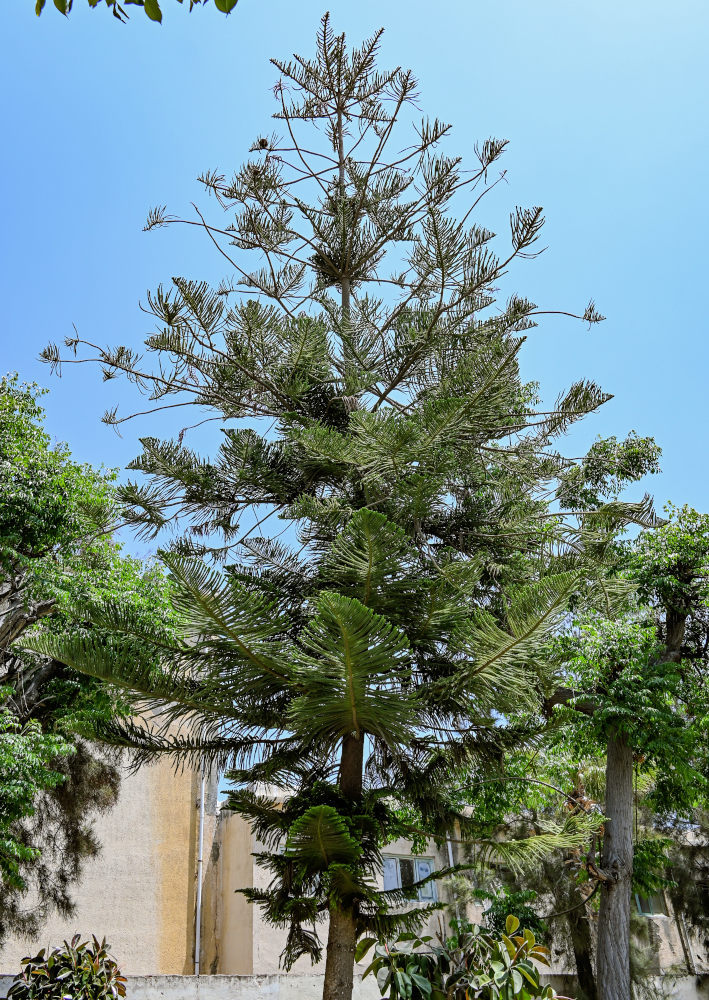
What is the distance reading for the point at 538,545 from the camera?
5816 mm

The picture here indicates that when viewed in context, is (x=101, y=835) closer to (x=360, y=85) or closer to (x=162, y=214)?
(x=162, y=214)

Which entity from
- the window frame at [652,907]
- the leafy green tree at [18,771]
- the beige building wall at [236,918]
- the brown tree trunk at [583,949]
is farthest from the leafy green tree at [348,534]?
the window frame at [652,907]

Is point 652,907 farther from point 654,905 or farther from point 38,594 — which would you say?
point 38,594

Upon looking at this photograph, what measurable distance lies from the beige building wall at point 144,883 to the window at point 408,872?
8.45 ft

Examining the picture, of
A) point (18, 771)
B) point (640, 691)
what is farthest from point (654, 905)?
point (18, 771)

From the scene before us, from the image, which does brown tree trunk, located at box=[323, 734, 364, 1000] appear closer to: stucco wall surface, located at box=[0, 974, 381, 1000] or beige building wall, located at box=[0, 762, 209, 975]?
stucco wall surface, located at box=[0, 974, 381, 1000]

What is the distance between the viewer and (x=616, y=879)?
7.64 m

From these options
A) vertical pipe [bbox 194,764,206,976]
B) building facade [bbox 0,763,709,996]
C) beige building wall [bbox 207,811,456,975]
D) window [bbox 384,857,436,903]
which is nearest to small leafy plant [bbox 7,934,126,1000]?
beige building wall [bbox 207,811,456,975]

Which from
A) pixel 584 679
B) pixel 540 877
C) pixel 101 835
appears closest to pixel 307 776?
pixel 584 679

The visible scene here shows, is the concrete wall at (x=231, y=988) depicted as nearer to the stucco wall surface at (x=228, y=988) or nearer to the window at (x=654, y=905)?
the stucco wall surface at (x=228, y=988)

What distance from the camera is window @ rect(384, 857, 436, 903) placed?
10.8 metres

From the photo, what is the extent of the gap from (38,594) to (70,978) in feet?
11.1

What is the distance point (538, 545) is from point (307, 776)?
2.31m

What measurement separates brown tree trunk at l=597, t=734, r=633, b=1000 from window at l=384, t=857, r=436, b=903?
352 centimetres
